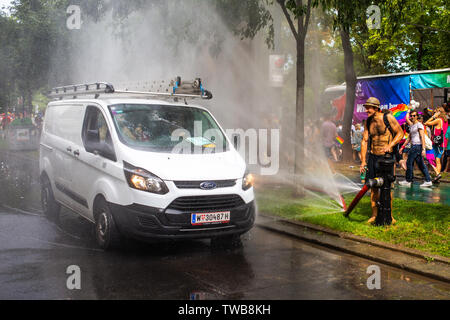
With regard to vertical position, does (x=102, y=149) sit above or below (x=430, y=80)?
below

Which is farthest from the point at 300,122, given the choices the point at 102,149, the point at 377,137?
the point at 102,149

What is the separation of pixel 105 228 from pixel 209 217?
4.40 ft

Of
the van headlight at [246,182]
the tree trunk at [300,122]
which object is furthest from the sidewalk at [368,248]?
the tree trunk at [300,122]

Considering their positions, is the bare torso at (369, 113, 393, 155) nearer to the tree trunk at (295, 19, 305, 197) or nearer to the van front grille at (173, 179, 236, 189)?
the tree trunk at (295, 19, 305, 197)

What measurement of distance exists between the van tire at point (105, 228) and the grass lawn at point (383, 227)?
3.38m

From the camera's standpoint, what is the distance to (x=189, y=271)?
17.9 ft

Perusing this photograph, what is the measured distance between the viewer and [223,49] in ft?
52.9

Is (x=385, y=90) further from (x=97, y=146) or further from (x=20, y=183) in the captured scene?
(x=97, y=146)

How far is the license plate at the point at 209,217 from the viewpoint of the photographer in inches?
227

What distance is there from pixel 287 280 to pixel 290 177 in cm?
856

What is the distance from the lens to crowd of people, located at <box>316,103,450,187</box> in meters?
11.8

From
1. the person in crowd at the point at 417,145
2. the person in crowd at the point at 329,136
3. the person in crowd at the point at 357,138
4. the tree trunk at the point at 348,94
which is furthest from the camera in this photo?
the person in crowd at the point at 329,136

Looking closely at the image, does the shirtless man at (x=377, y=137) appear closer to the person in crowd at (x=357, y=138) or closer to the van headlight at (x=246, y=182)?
the van headlight at (x=246, y=182)
